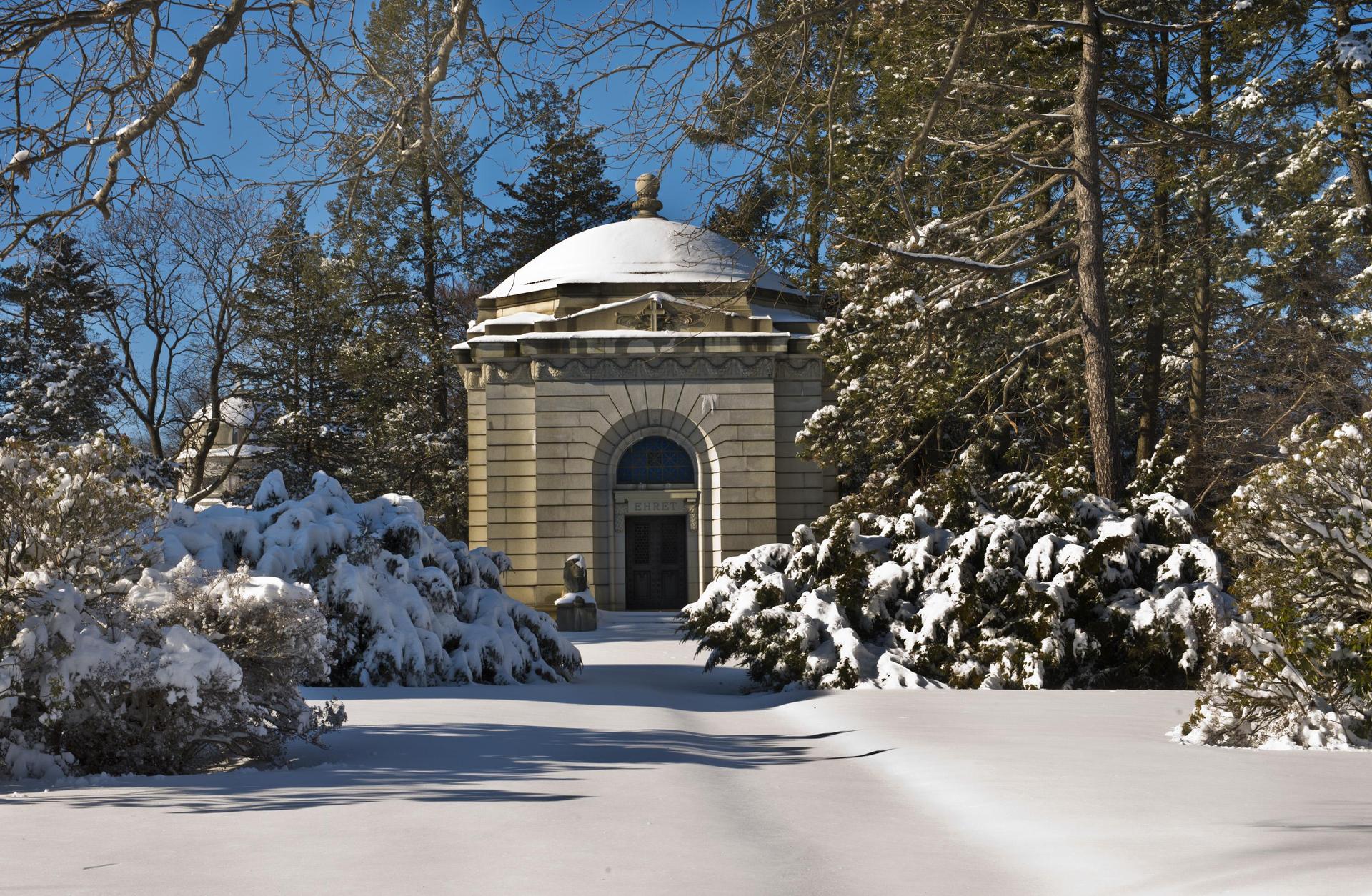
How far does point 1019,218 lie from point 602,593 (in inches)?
514

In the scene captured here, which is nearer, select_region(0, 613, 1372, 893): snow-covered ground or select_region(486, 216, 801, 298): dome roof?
select_region(0, 613, 1372, 893): snow-covered ground

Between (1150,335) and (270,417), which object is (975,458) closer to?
(1150,335)

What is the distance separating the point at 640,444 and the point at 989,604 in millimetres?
16347

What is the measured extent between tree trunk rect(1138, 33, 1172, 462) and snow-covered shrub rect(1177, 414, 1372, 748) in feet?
40.4

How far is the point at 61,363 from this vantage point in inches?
1388

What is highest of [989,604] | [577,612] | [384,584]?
[384,584]

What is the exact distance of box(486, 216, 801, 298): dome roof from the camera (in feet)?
97.1

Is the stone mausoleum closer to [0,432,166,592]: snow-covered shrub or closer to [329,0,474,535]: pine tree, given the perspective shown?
[329,0,474,535]: pine tree

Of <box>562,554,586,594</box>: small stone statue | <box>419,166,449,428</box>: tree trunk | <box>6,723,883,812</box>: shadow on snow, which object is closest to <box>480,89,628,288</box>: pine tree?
<box>419,166,449,428</box>: tree trunk

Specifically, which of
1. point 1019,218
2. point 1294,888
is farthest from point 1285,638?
point 1019,218

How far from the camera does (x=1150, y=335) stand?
22.2 metres

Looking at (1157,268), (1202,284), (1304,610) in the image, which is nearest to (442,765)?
(1304,610)

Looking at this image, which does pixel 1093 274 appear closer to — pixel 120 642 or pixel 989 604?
pixel 989 604

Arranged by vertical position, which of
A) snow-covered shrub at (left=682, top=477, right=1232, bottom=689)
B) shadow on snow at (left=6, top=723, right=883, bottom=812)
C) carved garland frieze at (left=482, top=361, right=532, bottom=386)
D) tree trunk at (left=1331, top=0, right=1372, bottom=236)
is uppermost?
tree trunk at (left=1331, top=0, right=1372, bottom=236)
